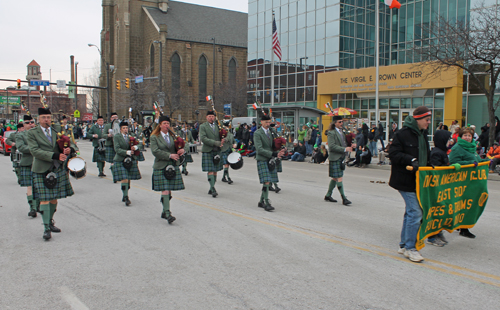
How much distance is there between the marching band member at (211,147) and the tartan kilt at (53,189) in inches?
157

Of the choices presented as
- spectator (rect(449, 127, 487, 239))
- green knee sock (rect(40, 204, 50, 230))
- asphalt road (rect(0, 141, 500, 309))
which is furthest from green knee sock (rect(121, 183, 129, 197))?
spectator (rect(449, 127, 487, 239))

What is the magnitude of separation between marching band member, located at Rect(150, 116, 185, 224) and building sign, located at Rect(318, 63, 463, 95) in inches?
762

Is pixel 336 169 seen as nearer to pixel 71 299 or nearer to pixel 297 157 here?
pixel 71 299

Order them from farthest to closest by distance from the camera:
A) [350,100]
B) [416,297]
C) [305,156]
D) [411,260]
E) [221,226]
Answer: [350,100] < [305,156] < [221,226] < [411,260] < [416,297]

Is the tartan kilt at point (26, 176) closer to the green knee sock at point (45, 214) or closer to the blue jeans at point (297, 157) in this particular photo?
the green knee sock at point (45, 214)

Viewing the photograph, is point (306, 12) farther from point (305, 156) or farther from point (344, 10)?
point (305, 156)

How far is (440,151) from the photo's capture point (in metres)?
6.64

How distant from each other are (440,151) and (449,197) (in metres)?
1.22

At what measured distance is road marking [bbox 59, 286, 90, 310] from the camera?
12.8ft

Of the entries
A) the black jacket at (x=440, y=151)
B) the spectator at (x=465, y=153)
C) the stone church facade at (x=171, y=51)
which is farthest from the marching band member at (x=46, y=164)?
the stone church facade at (x=171, y=51)

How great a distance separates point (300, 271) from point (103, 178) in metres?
9.97

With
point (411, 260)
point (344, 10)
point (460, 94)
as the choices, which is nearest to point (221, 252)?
point (411, 260)

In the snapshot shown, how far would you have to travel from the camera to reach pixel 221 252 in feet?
18.2

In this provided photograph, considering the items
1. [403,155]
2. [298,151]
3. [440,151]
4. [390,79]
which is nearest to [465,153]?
[440,151]
